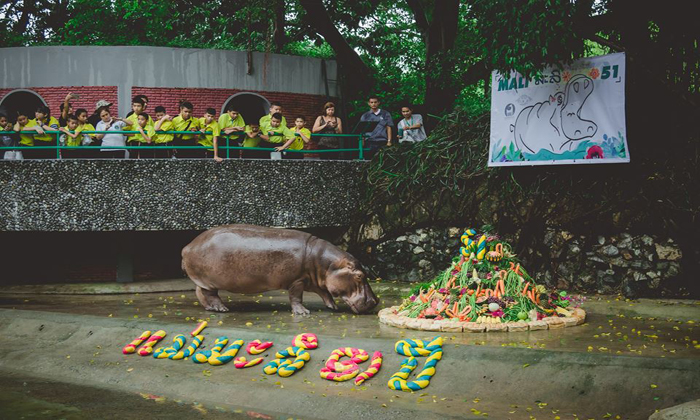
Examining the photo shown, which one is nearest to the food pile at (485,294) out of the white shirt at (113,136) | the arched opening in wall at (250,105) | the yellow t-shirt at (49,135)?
the white shirt at (113,136)

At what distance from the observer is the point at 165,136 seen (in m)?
13.6

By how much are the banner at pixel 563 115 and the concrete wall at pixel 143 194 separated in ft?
12.7

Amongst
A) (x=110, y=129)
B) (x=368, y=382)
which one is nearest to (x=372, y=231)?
(x=110, y=129)

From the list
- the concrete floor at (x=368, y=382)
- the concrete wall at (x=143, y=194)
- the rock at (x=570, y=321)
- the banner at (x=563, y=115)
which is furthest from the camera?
the concrete wall at (x=143, y=194)

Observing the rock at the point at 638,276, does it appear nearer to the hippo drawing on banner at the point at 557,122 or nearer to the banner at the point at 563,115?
the banner at the point at 563,115

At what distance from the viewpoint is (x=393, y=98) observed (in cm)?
2048

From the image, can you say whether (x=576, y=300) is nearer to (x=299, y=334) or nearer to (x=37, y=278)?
(x=299, y=334)

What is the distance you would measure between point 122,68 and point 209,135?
11.1 ft

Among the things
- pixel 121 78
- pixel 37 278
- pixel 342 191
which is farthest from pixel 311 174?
pixel 37 278

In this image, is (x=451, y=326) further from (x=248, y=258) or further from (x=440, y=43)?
(x=440, y=43)

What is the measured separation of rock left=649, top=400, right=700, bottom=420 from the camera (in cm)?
555

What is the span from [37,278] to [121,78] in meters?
4.13

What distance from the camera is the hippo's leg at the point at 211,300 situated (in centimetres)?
1067

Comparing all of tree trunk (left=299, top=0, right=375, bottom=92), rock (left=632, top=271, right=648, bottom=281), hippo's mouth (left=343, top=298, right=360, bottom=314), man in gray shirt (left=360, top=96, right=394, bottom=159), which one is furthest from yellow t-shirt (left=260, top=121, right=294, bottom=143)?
rock (left=632, top=271, right=648, bottom=281)
